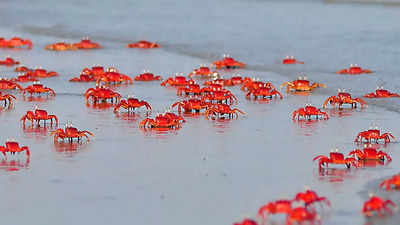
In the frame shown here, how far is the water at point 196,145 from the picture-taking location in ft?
35.0

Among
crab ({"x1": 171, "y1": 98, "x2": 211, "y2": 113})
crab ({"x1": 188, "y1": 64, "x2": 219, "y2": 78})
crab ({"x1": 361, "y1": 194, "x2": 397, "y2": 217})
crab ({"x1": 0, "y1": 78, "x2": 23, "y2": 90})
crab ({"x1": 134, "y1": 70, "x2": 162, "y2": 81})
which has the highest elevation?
crab ({"x1": 188, "y1": 64, "x2": 219, "y2": 78})

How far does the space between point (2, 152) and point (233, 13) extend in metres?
34.9

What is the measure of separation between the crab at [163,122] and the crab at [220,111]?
141 centimetres

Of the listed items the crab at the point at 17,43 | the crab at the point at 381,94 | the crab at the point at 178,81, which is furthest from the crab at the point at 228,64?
the crab at the point at 17,43

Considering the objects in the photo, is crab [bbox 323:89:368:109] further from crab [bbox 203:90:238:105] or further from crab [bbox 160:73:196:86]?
crab [bbox 160:73:196:86]

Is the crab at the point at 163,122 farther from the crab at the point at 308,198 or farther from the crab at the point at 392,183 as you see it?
the crab at the point at 308,198

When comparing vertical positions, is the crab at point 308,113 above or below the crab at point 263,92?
below

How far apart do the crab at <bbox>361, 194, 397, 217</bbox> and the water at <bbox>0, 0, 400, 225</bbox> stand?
0.19 meters

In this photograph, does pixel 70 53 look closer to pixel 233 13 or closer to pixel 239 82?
pixel 239 82

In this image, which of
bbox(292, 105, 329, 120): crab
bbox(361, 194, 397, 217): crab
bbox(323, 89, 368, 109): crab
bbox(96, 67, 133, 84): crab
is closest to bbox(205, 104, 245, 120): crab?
bbox(292, 105, 329, 120): crab

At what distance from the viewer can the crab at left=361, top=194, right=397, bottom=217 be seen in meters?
10.0

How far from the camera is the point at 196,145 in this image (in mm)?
14375

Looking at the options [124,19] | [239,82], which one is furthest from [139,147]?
[124,19]

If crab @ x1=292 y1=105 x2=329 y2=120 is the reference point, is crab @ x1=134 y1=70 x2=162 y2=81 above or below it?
above
